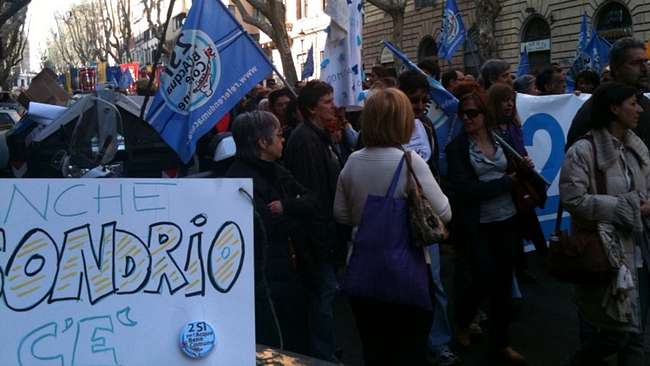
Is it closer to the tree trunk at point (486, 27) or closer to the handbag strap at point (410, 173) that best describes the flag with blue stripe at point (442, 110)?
the handbag strap at point (410, 173)

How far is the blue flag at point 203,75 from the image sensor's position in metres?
4.61

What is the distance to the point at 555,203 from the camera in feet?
22.5

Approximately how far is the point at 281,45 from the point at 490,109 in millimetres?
18092

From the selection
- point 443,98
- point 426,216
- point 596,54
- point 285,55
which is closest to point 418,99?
point 443,98

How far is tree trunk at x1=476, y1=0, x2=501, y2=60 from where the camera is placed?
25922 millimetres

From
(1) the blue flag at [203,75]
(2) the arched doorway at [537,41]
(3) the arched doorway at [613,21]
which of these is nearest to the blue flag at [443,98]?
(1) the blue flag at [203,75]

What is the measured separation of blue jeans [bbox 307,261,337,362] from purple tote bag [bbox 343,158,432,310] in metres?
0.81

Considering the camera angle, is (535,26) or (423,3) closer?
(535,26)

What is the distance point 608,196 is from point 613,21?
66.3 feet

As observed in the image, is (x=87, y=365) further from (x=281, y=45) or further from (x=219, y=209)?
(x=281, y=45)

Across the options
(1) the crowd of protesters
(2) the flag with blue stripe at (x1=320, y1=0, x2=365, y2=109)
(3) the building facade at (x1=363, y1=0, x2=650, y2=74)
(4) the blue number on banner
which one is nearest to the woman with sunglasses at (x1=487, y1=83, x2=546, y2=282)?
(1) the crowd of protesters

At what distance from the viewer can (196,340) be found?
6.96ft

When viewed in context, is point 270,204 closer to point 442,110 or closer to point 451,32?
point 442,110

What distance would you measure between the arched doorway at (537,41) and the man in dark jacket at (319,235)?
878 inches
